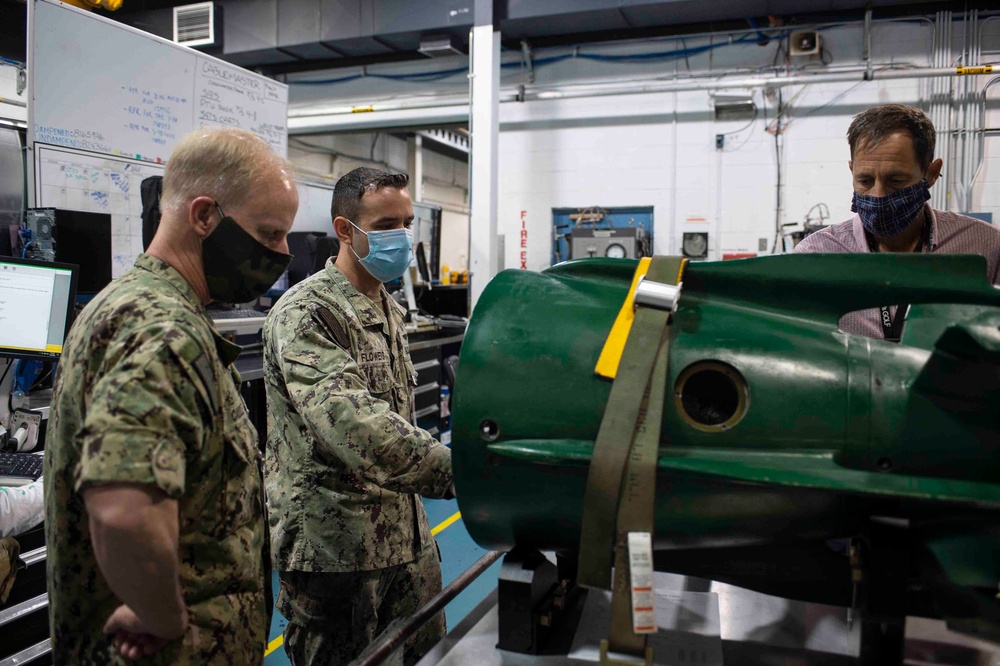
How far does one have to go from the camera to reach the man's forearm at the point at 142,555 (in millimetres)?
911

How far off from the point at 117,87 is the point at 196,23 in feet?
11.0

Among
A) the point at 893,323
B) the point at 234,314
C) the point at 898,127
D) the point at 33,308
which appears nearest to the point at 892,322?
the point at 893,323

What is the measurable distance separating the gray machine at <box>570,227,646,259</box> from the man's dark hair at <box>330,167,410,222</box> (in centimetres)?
389

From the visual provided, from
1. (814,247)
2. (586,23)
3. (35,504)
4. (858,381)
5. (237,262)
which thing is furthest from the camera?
(586,23)

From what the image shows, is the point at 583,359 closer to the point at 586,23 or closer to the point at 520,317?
the point at 520,317

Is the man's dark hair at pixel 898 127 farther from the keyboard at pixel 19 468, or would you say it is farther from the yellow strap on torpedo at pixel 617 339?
the keyboard at pixel 19 468

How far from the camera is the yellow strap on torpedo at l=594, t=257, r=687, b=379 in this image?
0.89m

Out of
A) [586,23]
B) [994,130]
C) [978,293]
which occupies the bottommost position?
[978,293]

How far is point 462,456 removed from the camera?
3.11ft

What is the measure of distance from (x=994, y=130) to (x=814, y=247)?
5341 mm

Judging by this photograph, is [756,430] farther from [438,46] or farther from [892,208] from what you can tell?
[438,46]

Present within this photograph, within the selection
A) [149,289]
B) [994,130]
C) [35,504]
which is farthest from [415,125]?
[149,289]

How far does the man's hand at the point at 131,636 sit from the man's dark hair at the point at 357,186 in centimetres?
113

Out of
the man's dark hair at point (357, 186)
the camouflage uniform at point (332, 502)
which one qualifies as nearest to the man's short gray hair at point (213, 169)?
the camouflage uniform at point (332, 502)
